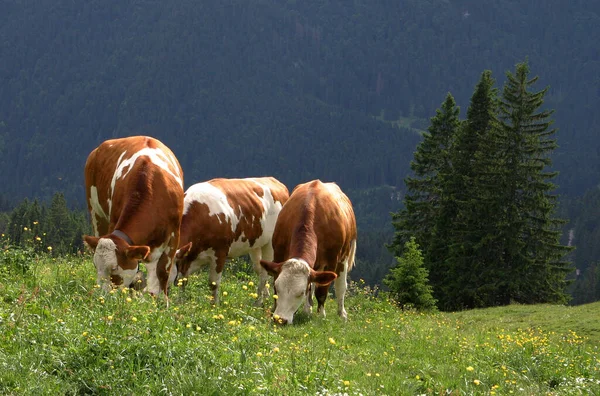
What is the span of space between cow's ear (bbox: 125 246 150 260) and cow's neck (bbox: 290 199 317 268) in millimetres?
3340

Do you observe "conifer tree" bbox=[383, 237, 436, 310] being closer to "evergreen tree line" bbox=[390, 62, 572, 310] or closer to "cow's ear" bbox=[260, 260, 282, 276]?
"evergreen tree line" bbox=[390, 62, 572, 310]

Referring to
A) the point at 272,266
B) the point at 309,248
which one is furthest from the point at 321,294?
the point at 272,266

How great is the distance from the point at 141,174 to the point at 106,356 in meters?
5.27

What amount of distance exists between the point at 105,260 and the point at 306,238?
4.28 metres

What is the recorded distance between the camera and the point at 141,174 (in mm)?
11039

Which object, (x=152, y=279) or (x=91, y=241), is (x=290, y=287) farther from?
(x=91, y=241)

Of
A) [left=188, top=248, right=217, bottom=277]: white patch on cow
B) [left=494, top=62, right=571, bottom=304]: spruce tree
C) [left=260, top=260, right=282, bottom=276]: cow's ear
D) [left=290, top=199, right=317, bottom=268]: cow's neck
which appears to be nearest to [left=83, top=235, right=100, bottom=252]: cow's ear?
[left=260, top=260, right=282, bottom=276]: cow's ear

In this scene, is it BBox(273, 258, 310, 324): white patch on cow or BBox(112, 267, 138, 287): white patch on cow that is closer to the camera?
BBox(112, 267, 138, 287): white patch on cow

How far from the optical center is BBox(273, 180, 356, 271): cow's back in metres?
13.1

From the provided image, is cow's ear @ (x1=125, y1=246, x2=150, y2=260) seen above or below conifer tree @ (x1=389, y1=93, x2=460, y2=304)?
below

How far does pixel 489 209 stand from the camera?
38.2 m

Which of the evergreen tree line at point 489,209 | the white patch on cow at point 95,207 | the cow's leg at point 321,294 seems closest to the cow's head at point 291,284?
the cow's leg at point 321,294

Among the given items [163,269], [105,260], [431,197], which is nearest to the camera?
[105,260]

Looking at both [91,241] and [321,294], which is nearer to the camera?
[91,241]
